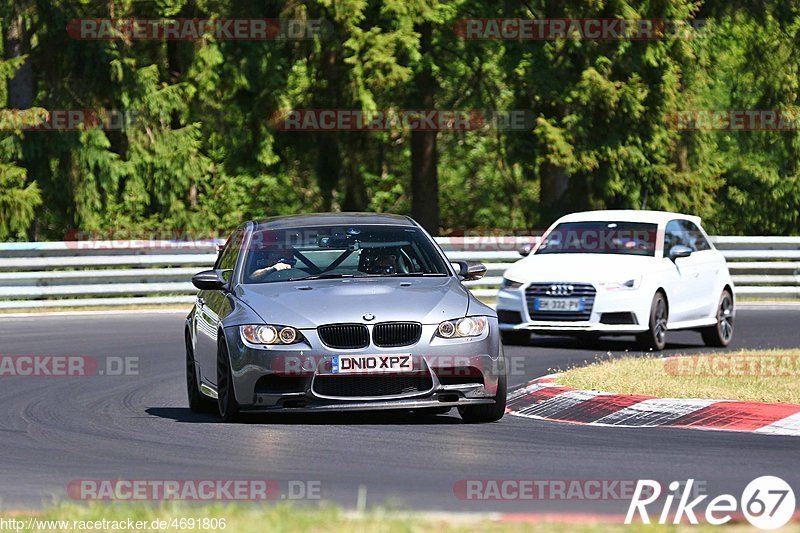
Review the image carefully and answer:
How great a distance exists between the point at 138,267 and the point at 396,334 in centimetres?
1728

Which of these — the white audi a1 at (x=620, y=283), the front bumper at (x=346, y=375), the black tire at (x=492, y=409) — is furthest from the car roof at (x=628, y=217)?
the front bumper at (x=346, y=375)

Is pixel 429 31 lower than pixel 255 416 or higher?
higher


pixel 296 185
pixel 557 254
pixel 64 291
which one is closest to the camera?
pixel 557 254

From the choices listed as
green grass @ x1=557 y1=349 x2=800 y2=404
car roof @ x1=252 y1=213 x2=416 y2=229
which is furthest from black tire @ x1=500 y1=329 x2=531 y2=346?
car roof @ x1=252 y1=213 x2=416 y2=229

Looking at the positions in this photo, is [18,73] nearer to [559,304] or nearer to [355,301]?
[559,304]

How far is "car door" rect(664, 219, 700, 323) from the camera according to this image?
2034 centimetres

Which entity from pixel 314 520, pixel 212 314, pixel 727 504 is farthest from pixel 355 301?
pixel 314 520

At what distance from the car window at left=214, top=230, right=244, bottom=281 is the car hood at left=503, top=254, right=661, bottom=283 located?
6470 millimetres

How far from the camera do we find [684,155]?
41.9m

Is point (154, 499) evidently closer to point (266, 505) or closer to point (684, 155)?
point (266, 505)

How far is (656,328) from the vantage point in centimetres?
1992

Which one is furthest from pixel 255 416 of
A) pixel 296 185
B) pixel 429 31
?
pixel 296 185

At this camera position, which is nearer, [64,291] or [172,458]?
[172,458]

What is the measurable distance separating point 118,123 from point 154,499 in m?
29.4
